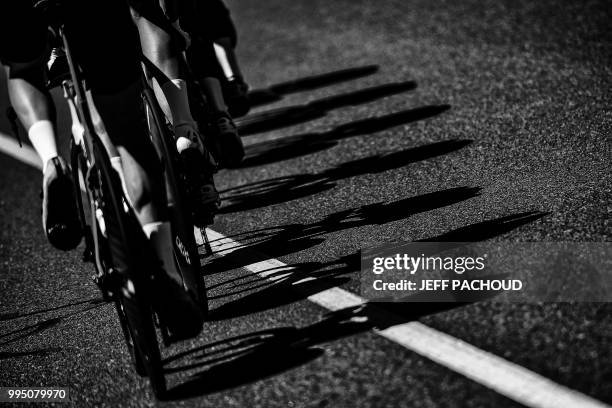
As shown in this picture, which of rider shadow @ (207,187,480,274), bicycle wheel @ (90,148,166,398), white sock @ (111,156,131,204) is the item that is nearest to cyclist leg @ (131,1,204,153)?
rider shadow @ (207,187,480,274)

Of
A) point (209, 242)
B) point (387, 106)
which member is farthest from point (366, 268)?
point (387, 106)

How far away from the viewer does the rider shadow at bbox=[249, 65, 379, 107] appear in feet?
30.7

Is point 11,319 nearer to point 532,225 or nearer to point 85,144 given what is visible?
point 85,144

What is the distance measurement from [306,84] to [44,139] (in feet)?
17.6

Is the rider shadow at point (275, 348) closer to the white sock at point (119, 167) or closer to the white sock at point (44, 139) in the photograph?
the white sock at point (119, 167)

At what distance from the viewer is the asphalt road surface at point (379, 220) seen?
376 centimetres

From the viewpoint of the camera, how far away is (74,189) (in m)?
4.43

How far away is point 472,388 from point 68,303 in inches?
115

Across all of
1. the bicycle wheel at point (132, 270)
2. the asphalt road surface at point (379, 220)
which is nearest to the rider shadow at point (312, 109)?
the asphalt road surface at point (379, 220)

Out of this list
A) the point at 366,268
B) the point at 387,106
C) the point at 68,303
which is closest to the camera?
the point at 366,268

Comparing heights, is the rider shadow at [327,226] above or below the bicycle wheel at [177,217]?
below

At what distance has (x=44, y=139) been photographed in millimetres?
4438

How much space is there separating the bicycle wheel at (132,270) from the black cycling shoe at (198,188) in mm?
1100
